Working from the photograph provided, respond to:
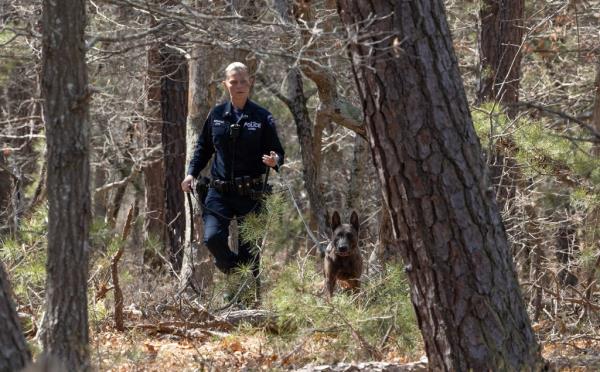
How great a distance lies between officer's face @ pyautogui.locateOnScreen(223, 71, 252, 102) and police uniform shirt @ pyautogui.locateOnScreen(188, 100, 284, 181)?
14cm

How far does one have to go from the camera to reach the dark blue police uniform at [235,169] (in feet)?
27.6

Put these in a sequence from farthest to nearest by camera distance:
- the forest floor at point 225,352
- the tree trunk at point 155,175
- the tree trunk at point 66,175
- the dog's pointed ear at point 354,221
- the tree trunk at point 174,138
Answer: the tree trunk at point 155,175 < the tree trunk at point 174,138 < the dog's pointed ear at point 354,221 < the forest floor at point 225,352 < the tree trunk at point 66,175

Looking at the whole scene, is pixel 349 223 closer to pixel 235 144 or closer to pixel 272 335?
pixel 235 144

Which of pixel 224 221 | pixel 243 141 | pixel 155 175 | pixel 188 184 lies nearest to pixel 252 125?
pixel 243 141

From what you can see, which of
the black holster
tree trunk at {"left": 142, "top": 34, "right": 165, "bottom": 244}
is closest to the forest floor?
the black holster

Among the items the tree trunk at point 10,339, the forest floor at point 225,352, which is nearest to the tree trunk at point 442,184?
the forest floor at point 225,352

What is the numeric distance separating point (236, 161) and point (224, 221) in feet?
1.92

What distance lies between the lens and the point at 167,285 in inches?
381

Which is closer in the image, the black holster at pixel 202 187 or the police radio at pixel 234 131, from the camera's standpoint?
the police radio at pixel 234 131

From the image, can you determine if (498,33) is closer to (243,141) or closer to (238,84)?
(238,84)

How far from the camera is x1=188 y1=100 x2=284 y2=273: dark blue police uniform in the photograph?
842 centimetres

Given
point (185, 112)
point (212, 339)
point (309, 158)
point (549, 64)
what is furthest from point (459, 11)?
point (212, 339)

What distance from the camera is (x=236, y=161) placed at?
8469mm

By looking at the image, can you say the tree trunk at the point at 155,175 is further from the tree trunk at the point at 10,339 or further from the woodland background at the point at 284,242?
the tree trunk at the point at 10,339
